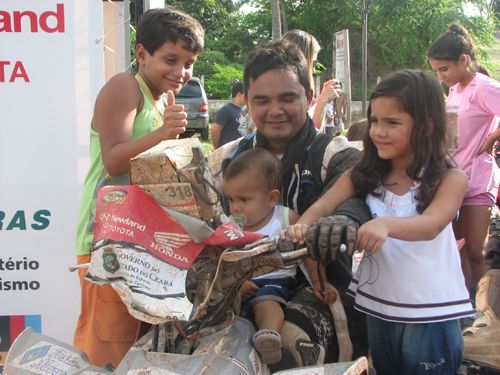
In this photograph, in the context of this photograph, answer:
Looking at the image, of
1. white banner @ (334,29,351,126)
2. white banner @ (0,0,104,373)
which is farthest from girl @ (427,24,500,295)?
white banner @ (334,29,351,126)

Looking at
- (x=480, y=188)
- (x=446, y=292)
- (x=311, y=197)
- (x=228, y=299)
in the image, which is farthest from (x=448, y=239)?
(x=480, y=188)

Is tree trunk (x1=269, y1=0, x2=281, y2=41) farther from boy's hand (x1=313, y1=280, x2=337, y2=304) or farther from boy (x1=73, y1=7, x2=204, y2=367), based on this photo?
boy's hand (x1=313, y1=280, x2=337, y2=304)

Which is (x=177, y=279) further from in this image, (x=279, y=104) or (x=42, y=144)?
(x=42, y=144)

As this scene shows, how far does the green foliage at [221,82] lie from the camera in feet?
87.1

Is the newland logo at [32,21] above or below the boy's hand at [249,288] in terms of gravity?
above

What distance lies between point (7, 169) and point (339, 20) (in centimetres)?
2948

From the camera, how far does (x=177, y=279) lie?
167 centimetres

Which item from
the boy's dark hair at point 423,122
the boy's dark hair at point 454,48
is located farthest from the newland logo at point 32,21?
the boy's dark hair at point 454,48

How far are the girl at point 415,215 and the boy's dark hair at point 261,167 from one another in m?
0.24

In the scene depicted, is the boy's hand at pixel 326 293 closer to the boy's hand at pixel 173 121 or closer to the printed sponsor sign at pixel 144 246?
the printed sponsor sign at pixel 144 246

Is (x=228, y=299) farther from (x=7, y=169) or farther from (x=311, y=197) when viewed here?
(x=7, y=169)

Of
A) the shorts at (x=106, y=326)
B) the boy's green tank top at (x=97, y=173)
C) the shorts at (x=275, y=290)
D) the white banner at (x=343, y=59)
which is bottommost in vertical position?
the shorts at (x=106, y=326)

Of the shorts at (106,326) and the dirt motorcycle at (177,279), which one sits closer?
the dirt motorcycle at (177,279)

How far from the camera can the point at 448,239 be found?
2.11 metres
